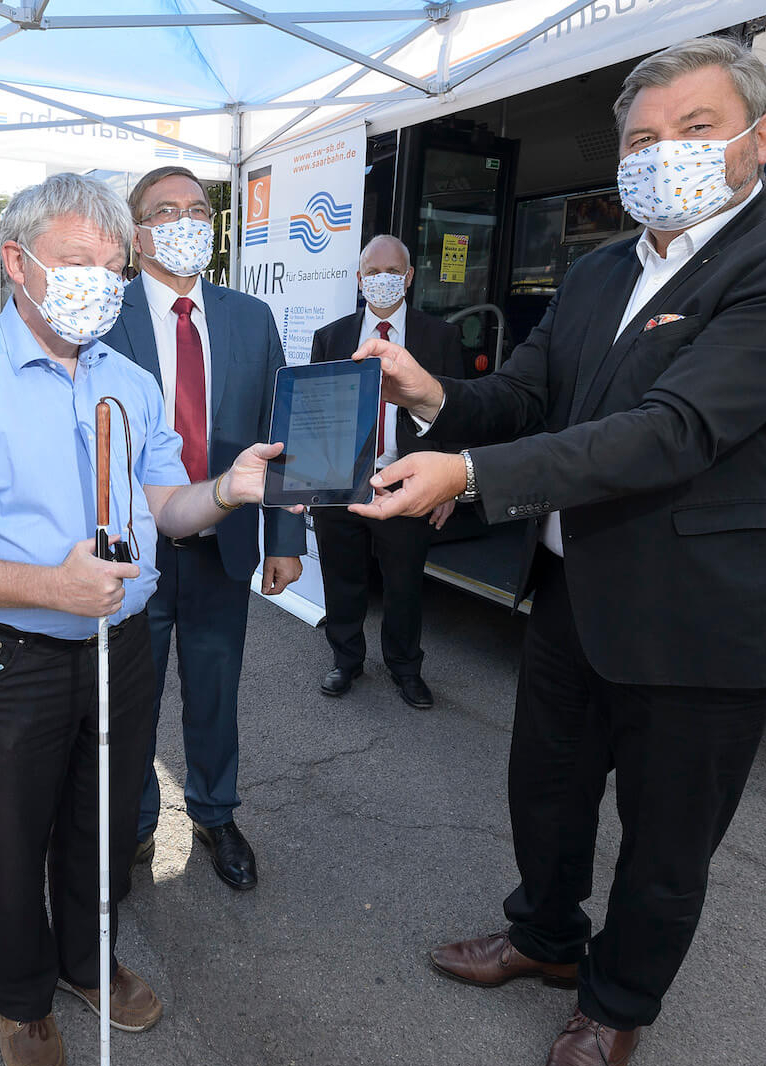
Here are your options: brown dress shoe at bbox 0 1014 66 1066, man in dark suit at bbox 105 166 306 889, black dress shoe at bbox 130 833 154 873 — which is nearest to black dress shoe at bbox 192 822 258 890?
man in dark suit at bbox 105 166 306 889

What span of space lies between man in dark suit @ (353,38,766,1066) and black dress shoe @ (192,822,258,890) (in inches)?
43.0

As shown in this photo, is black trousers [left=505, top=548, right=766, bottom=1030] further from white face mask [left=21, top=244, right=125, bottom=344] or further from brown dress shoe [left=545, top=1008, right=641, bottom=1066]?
white face mask [left=21, top=244, right=125, bottom=344]

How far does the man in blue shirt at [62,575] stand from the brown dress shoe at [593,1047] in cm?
114

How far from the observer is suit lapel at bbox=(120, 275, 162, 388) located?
8.11 feet

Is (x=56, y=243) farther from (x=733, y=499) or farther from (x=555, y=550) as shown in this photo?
(x=733, y=499)

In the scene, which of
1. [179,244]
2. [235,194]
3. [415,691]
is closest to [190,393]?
[179,244]

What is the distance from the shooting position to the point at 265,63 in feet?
17.1

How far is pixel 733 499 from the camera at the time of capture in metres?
1.66

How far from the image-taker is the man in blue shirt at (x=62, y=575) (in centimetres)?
165

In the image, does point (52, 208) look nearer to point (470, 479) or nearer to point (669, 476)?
point (470, 479)

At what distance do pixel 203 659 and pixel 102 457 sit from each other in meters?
1.34

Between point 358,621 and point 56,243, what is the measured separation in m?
2.91

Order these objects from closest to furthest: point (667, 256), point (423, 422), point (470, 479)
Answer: point (470, 479)
point (667, 256)
point (423, 422)

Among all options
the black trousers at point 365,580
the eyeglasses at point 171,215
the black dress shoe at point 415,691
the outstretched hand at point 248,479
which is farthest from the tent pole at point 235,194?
the outstretched hand at point 248,479
